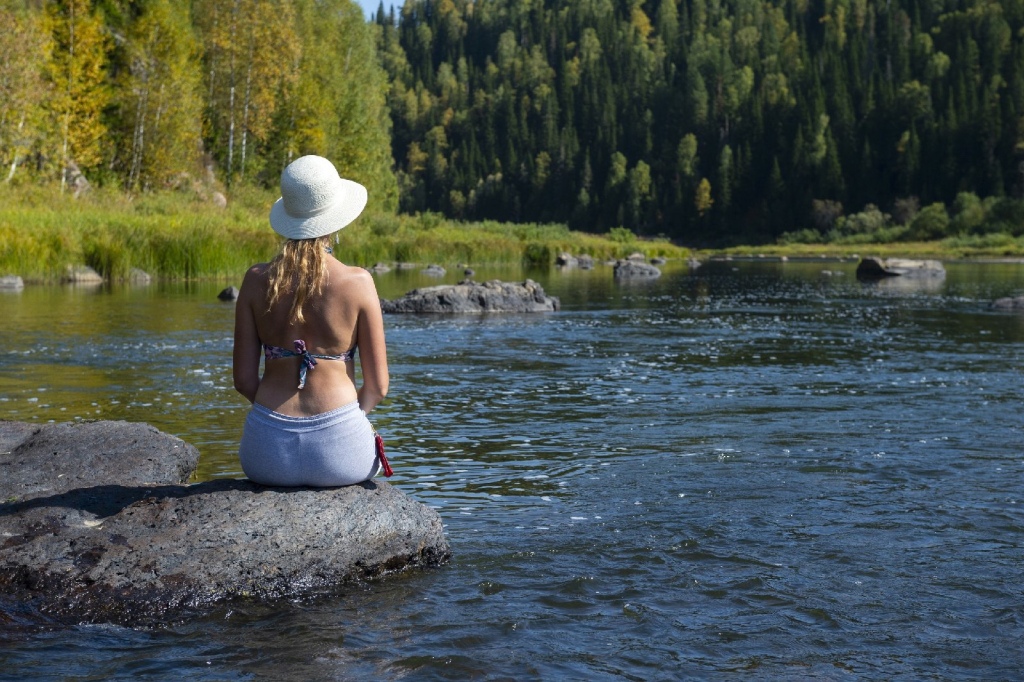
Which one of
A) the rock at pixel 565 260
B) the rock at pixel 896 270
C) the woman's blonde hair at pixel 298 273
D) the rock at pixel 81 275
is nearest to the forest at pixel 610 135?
the rock at pixel 81 275

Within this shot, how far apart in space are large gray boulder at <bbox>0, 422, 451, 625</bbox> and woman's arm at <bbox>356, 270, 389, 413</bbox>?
63 cm

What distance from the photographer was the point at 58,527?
257 inches

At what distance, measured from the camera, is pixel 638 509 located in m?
8.77

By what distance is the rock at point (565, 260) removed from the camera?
64.1 metres

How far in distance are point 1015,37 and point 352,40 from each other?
12872cm

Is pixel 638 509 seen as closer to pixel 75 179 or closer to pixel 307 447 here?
pixel 307 447

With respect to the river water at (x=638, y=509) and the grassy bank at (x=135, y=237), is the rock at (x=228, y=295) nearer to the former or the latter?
the grassy bank at (x=135, y=237)

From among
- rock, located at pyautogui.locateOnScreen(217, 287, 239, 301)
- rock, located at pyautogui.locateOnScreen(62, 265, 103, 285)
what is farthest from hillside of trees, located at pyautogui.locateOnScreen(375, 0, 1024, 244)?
rock, located at pyautogui.locateOnScreen(217, 287, 239, 301)

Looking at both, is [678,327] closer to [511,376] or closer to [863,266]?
[511,376]

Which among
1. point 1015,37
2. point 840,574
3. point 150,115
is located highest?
point 1015,37

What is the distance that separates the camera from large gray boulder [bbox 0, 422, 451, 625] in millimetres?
6156

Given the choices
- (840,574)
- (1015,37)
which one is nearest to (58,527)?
(840,574)

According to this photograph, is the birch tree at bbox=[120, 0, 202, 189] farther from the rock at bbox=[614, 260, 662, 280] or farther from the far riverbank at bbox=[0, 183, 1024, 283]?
the rock at bbox=[614, 260, 662, 280]

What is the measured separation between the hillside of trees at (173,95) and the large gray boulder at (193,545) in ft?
126
